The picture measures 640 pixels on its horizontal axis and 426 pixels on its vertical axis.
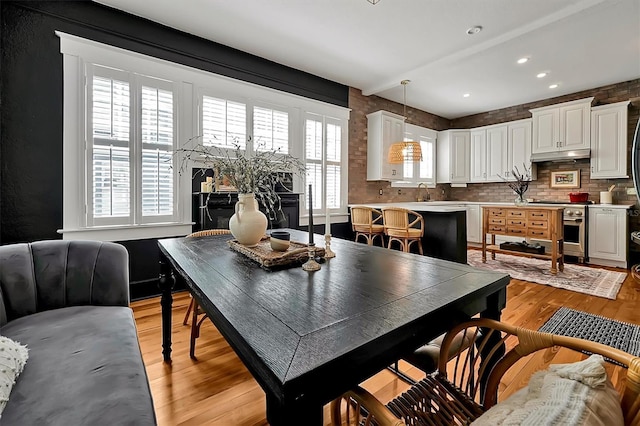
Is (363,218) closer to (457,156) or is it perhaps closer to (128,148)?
(128,148)

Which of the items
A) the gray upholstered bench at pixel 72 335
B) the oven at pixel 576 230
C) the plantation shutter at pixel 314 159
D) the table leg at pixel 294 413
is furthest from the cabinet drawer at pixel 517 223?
the gray upholstered bench at pixel 72 335

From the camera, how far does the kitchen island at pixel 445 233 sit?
11.7 feet

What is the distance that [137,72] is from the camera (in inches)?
122

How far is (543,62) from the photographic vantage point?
4137 millimetres

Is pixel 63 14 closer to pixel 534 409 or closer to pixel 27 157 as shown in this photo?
pixel 27 157

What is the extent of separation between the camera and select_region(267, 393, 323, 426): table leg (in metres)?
0.58

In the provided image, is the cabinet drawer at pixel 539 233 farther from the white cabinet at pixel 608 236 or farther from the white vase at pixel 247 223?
the white vase at pixel 247 223

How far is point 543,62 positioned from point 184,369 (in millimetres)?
5554

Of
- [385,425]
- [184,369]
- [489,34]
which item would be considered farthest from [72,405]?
[489,34]

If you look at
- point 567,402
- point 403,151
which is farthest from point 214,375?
point 403,151

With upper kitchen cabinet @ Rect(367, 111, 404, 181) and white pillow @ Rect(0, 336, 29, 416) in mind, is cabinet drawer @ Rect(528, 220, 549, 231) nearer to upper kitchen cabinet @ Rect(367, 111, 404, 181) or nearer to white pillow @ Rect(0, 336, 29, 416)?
upper kitchen cabinet @ Rect(367, 111, 404, 181)

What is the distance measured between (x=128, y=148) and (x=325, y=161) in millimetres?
2718

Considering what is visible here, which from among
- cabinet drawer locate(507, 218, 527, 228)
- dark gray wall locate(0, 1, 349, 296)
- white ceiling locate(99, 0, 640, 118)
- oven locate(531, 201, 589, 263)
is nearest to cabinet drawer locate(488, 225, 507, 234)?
cabinet drawer locate(507, 218, 527, 228)

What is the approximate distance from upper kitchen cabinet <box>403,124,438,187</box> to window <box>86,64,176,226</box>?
4.33m
